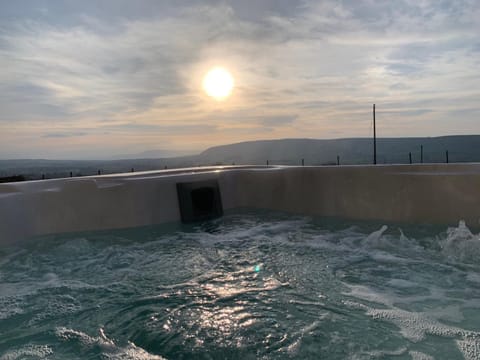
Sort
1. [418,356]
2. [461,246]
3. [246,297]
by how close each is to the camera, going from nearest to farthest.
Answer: [418,356] → [246,297] → [461,246]

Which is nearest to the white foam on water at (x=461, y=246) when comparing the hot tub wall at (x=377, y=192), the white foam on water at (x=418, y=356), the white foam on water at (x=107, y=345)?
the hot tub wall at (x=377, y=192)

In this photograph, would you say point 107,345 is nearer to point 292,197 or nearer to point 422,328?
point 422,328

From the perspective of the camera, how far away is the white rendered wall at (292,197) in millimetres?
2436

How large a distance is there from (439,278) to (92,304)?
4.92 feet

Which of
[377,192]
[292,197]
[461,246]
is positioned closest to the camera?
[461,246]

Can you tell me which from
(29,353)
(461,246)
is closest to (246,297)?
(29,353)

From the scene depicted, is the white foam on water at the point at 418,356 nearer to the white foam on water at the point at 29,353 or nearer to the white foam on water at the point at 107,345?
the white foam on water at the point at 107,345

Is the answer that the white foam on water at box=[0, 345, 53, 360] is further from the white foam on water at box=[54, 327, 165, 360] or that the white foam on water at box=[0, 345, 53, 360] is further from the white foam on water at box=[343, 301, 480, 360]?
the white foam on water at box=[343, 301, 480, 360]

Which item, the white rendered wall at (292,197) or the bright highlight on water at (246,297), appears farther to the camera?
the white rendered wall at (292,197)

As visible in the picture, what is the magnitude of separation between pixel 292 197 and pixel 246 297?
1990mm

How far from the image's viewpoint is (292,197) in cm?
326

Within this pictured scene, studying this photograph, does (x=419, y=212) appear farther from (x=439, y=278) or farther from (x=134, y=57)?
(x=134, y=57)

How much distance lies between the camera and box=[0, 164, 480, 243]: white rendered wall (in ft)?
7.99

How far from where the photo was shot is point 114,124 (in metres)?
7.76
